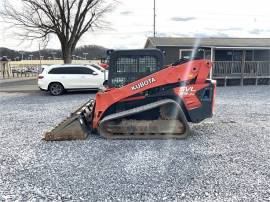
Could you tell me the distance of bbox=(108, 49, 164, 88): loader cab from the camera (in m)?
7.10

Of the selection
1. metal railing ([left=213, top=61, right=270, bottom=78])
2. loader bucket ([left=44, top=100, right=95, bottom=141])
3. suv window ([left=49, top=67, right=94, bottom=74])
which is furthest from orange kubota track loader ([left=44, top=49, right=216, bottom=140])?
metal railing ([left=213, top=61, right=270, bottom=78])

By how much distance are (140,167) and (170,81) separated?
2397 mm

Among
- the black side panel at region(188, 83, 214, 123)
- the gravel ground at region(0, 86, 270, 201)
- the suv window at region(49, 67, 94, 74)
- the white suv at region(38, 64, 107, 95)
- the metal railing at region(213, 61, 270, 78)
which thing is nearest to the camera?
the gravel ground at region(0, 86, 270, 201)

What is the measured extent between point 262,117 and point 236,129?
2.06 m

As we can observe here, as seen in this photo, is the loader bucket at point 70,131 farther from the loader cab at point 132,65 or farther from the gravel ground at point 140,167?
the loader cab at point 132,65

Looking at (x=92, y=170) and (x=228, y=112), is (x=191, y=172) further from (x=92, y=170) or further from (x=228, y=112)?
(x=228, y=112)

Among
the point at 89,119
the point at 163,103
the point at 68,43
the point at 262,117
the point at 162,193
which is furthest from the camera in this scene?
the point at 68,43

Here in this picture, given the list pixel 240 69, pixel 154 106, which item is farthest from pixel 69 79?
pixel 240 69

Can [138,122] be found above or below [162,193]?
above

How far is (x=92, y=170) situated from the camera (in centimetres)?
480

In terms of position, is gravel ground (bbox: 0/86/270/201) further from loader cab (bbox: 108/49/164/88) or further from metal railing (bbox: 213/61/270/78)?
metal railing (bbox: 213/61/270/78)

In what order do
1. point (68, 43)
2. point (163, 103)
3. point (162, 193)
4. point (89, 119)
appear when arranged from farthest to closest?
point (68, 43) < point (89, 119) < point (163, 103) < point (162, 193)

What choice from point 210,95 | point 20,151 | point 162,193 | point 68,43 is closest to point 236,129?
point 210,95

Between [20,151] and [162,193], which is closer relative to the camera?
[162,193]
